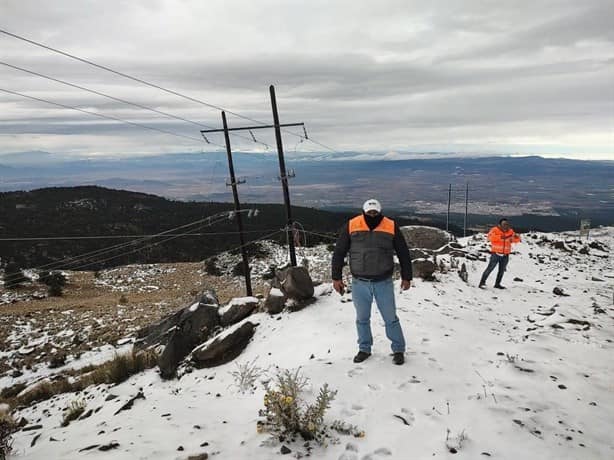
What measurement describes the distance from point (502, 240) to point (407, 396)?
868cm

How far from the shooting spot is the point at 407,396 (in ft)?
15.1

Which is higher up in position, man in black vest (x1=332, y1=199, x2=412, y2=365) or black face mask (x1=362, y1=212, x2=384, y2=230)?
black face mask (x1=362, y1=212, x2=384, y2=230)

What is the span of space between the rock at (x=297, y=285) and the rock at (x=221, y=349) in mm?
1777

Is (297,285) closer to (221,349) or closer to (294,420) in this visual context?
(221,349)

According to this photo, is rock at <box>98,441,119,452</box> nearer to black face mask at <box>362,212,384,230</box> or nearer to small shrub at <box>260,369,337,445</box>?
small shrub at <box>260,369,337,445</box>

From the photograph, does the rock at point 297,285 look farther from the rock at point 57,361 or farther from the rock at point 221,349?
the rock at point 57,361

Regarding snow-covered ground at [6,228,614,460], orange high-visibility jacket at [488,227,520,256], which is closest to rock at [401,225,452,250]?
orange high-visibility jacket at [488,227,520,256]

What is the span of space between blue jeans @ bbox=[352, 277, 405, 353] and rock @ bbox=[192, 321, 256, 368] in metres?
3.32

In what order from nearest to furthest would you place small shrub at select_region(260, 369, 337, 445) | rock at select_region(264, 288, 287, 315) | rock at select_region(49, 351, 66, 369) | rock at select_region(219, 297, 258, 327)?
small shrub at select_region(260, 369, 337, 445)
rock at select_region(264, 288, 287, 315)
rock at select_region(219, 297, 258, 327)
rock at select_region(49, 351, 66, 369)

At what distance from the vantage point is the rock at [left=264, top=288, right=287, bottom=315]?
9.36 m

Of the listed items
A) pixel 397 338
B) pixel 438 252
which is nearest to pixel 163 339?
pixel 397 338

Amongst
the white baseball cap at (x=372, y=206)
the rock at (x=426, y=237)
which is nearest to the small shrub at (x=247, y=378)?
the white baseball cap at (x=372, y=206)

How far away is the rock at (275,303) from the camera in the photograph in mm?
9355

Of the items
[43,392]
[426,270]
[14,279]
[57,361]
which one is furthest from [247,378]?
[14,279]
